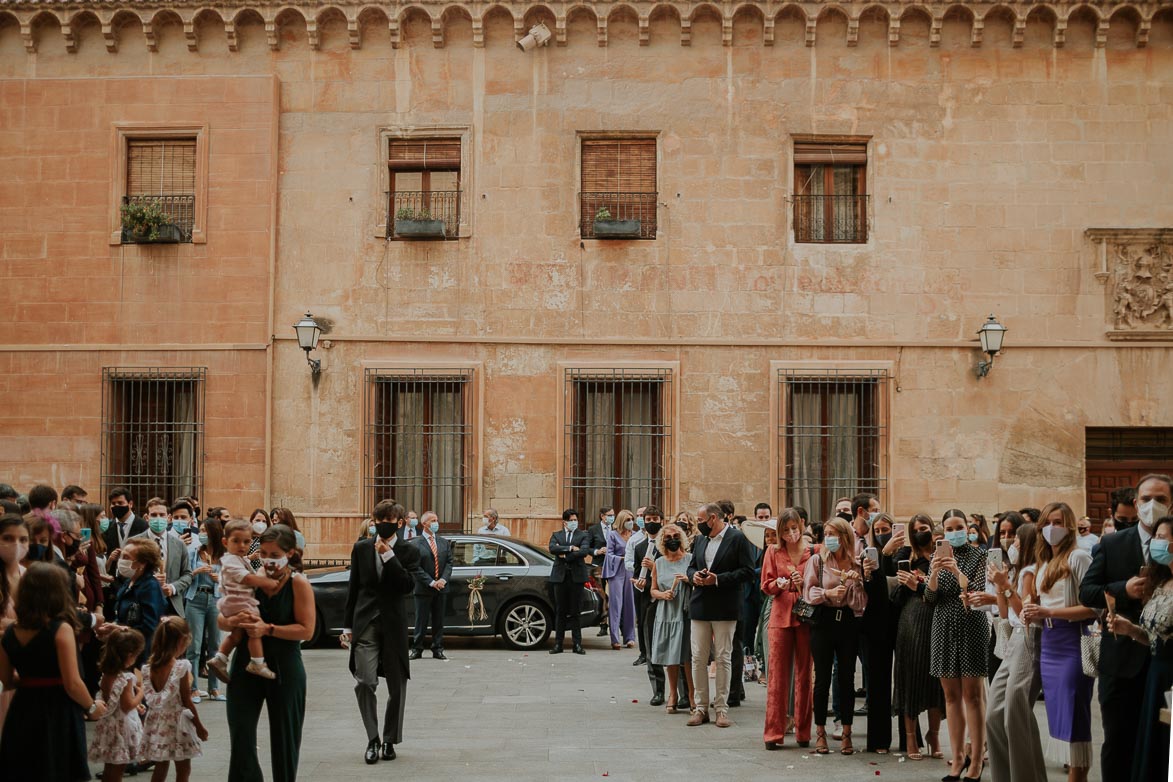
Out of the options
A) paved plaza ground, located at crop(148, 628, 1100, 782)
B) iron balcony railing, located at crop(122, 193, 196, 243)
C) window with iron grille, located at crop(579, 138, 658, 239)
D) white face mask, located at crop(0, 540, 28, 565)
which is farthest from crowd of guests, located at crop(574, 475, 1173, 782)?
iron balcony railing, located at crop(122, 193, 196, 243)

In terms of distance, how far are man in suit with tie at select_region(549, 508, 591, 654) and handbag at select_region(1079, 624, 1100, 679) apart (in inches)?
383

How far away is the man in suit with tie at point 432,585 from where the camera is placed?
17.2 metres

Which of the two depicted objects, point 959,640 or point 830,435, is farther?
point 830,435

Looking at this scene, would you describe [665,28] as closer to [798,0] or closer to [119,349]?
[798,0]

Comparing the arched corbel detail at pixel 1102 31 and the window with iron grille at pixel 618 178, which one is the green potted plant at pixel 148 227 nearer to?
the window with iron grille at pixel 618 178

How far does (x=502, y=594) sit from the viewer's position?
18.8 m

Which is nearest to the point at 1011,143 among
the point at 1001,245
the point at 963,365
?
the point at 1001,245

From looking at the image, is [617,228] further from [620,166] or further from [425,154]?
[425,154]

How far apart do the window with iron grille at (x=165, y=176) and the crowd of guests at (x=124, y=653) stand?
11.2 m

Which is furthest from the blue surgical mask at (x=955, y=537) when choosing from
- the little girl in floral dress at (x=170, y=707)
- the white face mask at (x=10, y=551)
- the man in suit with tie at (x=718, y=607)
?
the white face mask at (x=10, y=551)

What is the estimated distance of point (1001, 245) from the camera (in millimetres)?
22438

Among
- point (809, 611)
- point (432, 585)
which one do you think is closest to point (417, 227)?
point (432, 585)

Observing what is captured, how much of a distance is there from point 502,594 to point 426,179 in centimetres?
738

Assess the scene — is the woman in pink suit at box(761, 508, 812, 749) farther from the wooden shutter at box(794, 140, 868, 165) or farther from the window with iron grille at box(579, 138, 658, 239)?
the wooden shutter at box(794, 140, 868, 165)
